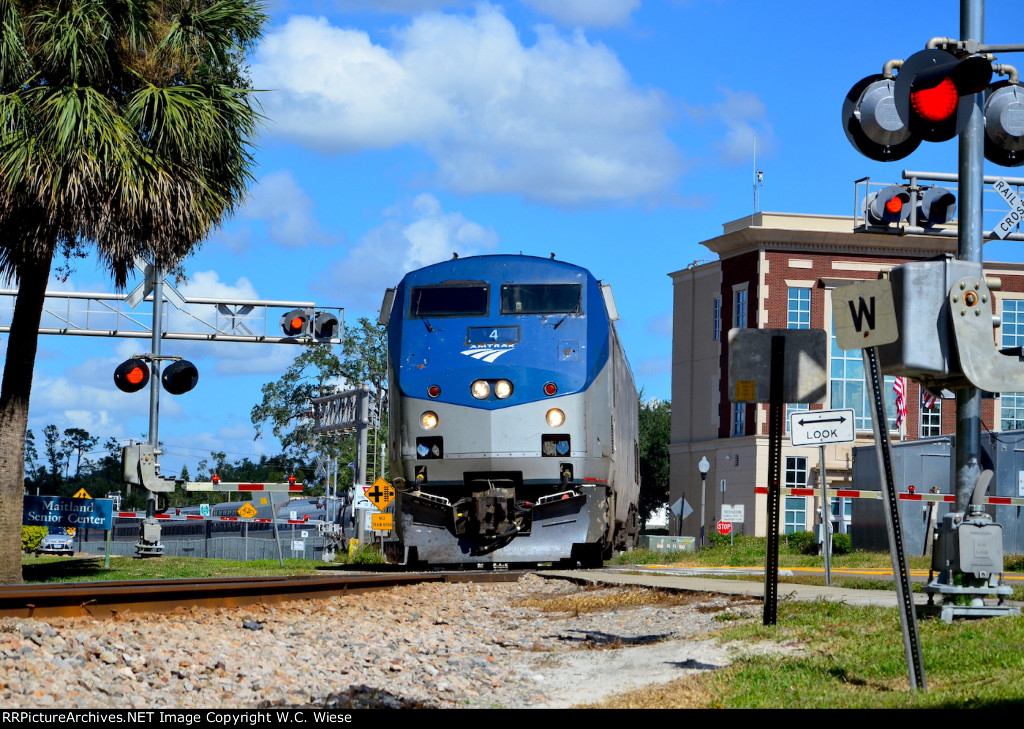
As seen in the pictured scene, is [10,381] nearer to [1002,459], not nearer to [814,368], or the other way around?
[814,368]

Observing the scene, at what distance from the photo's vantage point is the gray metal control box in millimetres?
8156

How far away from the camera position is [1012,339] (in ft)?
168

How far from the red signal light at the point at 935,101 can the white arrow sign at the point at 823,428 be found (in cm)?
831

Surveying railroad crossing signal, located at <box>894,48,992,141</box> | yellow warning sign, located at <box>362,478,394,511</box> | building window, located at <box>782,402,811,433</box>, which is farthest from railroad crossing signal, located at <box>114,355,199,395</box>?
railroad crossing signal, located at <box>894,48,992,141</box>

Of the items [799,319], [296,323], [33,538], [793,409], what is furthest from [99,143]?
[799,319]

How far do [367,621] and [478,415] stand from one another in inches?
200

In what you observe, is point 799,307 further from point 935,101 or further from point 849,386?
point 935,101

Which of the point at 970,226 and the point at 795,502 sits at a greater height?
the point at 970,226

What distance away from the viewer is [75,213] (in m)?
16.2

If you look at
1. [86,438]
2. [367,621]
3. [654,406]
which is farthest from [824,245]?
[86,438]

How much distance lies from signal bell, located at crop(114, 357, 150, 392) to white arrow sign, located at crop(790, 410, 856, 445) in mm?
13488

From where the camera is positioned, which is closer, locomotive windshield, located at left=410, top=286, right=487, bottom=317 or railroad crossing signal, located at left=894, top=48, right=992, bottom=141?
railroad crossing signal, located at left=894, top=48, right=992, bottom=141

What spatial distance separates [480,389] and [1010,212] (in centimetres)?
948

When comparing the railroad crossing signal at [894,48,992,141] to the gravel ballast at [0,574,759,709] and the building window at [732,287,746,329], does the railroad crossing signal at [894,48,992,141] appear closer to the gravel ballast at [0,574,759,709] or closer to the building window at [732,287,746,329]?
the gravel ballast at [0,574,759,709]
